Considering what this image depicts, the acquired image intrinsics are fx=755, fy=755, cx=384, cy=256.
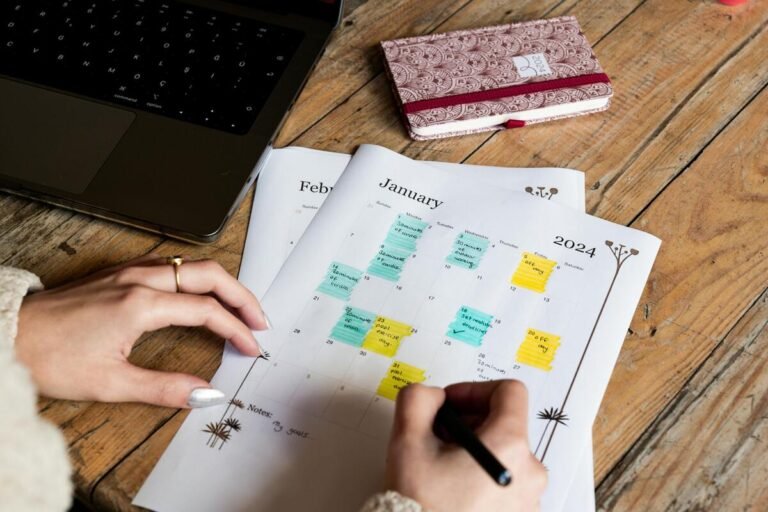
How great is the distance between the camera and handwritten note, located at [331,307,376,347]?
0.66 meters

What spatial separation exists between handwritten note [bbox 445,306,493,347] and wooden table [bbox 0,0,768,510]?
0.38 feet

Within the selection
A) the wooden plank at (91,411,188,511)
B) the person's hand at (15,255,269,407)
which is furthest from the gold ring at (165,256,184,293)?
the wooden plank at (91,411,188,511)

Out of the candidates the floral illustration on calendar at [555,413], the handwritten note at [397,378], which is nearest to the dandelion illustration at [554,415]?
the floral illustration on calendar at [555,413]

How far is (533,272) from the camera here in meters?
0.70

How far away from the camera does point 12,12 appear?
2.74 ft

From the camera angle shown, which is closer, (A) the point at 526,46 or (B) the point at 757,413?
(B) the point at 757,413

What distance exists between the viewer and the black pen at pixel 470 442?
517 mm

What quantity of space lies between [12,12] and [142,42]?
16cm

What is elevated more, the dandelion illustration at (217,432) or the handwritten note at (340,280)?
the handwritten note at (340,280)

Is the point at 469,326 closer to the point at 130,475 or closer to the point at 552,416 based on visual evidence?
the point at 552,416

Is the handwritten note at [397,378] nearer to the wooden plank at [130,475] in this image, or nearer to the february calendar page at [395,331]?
the february calendar page at [395,331]

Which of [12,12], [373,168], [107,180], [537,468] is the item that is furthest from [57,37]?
[537,468]

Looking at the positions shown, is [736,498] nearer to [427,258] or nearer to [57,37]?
[427,258]

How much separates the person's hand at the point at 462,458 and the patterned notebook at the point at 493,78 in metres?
0.32
